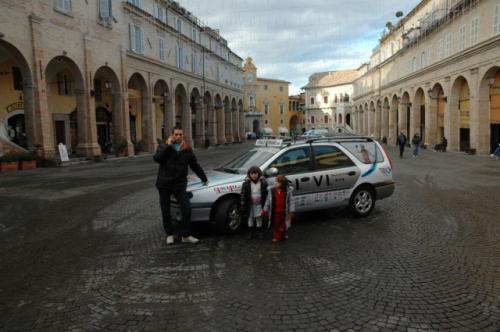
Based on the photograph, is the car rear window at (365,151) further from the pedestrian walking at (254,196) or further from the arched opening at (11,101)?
the arched opening at (11,101)

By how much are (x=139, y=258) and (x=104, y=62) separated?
24.1 metres

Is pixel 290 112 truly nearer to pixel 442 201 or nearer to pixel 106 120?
pixel 106 120

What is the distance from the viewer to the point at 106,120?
33.3 meters

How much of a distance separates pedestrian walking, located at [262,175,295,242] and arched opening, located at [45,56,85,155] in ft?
72.0

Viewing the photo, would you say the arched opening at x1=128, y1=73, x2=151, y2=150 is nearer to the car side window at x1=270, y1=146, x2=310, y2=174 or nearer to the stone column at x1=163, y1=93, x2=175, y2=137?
the stone column at x1=163, y1=93, x2=175, y2=137

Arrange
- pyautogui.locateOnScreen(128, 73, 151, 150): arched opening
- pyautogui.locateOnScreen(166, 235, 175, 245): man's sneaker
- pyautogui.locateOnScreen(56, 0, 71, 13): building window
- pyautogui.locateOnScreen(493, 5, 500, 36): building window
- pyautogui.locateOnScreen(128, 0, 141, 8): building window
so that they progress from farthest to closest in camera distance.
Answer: pyautogui.locateOnScreen(128, 73, 151, 150): arched opening → pyautogui.locateOnScreen(128, 0, 141, 8): building window → pyautogui.locateOnScreen(493, 5, 500, 36): building window → pyautogui.locateOnScreen(56, 0, 71, 13): building window → pyautogui.locateOnScreen(166, 235, 175, 245): man's sneaker

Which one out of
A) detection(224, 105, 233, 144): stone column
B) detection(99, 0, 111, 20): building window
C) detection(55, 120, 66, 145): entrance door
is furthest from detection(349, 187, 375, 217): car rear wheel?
detection(224, 105, 233, 144): stone column

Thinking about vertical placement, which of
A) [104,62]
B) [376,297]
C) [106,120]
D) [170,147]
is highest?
[104,62]

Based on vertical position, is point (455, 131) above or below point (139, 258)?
above

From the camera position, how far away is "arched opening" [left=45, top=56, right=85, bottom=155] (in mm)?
25297

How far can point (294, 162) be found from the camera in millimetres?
7820

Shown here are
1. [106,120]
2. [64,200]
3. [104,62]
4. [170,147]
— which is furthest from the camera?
[106,120]

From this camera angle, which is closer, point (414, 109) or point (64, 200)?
point (64, 200)

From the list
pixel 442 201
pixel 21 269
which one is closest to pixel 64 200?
pixel 21 269
